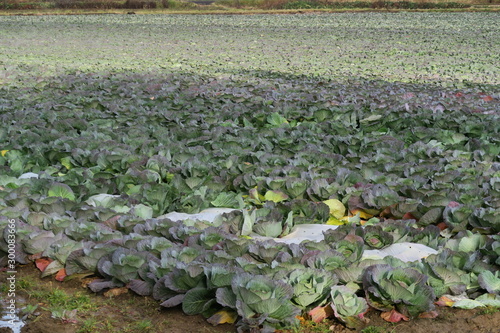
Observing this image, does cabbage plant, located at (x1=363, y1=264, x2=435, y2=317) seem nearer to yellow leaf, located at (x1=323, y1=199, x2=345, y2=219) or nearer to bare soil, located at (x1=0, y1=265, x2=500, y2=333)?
bare soil, located at (x1=0, y1=265, x2=500, y2=333)

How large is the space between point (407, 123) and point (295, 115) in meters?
1.29

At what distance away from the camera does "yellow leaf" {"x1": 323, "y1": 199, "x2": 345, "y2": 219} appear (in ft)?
13.4

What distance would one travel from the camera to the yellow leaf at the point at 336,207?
4098 millimetres

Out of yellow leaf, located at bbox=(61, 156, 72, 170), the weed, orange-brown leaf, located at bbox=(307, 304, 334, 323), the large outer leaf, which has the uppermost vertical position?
yellow leaf, located at bbox=(61, 156, 72, 170)

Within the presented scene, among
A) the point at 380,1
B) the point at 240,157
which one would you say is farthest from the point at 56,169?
the point at 380,1

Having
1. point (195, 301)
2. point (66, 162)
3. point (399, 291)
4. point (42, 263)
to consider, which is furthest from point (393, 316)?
point (66, 162)

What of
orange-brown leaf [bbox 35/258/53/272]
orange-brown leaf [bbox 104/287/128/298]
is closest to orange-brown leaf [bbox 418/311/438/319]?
orange-brown leaf [bbox 104/287/128/298]

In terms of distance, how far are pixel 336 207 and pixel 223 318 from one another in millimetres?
1647

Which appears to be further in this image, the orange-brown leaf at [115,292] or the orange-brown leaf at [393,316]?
the orange-brown leaf at [115,292]

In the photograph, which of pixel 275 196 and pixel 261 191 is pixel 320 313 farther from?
pixel 261 191

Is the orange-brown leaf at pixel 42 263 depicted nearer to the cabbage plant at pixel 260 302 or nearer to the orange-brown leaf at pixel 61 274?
the orange-brown leaf at pixel 61 274

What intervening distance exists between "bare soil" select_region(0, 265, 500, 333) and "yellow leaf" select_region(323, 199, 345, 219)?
4.38 feet

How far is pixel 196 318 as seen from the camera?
2789 mm

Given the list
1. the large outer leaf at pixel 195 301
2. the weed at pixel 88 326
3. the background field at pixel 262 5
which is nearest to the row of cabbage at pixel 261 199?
the large outer leaf at pixel 195 301
